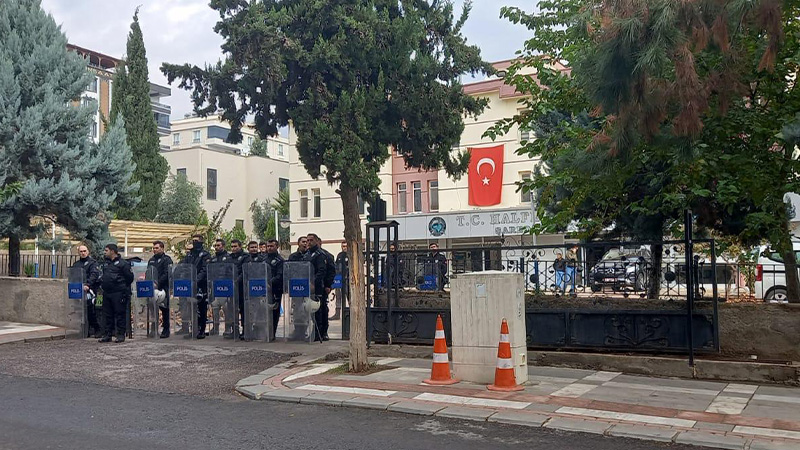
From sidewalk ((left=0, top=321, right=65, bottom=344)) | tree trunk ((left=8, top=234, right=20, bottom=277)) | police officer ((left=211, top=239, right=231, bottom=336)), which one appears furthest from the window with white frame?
police officer ((left=211, top=239, right=231, bottom=336))

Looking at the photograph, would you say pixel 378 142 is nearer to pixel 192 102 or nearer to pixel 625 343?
pixel 192 102

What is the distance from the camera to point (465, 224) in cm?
3631

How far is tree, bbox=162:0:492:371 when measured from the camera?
21969 mm

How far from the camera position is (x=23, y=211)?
59.9 feet

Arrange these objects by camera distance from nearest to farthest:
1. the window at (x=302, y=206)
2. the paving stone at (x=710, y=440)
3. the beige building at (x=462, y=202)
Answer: the paving stone at (x=710, y=440), the beige building at (x=462, y=202), the window at (x=302, y=206)

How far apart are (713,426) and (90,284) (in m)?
12.7

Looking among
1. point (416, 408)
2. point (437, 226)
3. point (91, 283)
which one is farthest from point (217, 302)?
point (437, 226)

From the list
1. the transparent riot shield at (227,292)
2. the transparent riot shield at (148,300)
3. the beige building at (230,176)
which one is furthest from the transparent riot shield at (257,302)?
the beige building at (230,176)

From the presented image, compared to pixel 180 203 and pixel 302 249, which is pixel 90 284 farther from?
pixel 180 203

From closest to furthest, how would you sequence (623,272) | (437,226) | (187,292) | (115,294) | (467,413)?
(467,413)
(623,272)
(115,294)
(187,292)
(437,226)

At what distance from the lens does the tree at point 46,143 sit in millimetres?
17781

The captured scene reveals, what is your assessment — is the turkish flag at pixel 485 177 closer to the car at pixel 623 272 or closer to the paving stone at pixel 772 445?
the car at pixel 623 272

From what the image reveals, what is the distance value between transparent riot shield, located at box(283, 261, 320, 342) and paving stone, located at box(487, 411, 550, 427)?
6.67 meters

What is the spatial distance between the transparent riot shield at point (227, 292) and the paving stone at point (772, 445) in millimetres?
10231
